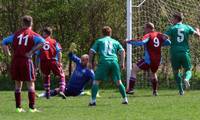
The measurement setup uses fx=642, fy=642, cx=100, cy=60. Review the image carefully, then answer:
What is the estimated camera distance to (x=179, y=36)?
15.5 meters

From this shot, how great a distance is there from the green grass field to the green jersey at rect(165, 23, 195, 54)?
1.46m

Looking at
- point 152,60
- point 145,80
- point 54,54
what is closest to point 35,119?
point 54,54

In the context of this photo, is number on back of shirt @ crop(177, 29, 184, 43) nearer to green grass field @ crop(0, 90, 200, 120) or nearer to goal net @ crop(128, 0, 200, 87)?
green grass field @ crop(0, 90, 200, 120)

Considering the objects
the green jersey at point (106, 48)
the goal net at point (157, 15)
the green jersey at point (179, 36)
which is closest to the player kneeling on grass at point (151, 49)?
the green jersey at point (179, 36)

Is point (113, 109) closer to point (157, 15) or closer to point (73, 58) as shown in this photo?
point (73, 58)

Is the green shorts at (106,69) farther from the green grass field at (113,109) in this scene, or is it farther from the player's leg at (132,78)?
the player's leg at (132,78)

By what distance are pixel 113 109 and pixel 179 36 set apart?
4.13 meters

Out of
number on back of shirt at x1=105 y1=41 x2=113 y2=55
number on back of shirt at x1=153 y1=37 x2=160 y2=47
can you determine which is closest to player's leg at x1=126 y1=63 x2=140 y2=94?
number on back of shirt at x1=153 y1=37 x2=160 y2=47

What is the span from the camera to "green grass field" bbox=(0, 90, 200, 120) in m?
10.9

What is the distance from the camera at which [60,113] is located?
11.5 metres

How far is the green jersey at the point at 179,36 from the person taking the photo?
15516 mm

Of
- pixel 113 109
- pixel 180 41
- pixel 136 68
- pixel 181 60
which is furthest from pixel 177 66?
pixel 113 109

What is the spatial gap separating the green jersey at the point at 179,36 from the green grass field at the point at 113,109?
1.46 metres

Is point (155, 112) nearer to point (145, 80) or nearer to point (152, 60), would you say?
point (152, 60)
